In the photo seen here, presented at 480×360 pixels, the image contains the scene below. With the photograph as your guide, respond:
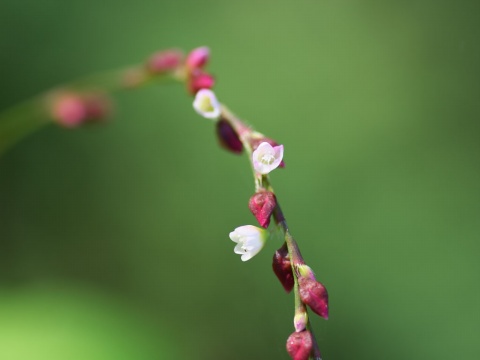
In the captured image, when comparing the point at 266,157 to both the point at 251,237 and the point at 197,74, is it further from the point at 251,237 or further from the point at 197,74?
the point at 197,74

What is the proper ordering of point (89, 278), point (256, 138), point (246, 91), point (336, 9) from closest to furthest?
point (256, 138) < point (89, 278) < point (246, 91) < point (336, 9)

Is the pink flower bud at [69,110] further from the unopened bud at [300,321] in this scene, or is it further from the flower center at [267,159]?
the unopened bud at [300,321]

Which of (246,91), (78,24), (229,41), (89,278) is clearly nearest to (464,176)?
(246,91)

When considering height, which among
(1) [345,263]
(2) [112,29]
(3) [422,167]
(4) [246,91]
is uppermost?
(2) [112,29]

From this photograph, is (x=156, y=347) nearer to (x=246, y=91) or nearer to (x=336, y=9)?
(x=246, y=91)

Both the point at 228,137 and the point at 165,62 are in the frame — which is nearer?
the point at 228,137

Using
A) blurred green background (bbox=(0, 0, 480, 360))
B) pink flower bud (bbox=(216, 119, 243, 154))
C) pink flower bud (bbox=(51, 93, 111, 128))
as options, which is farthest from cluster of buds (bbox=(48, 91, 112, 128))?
blurred green background (bbox=(0, 0, 480, 360))

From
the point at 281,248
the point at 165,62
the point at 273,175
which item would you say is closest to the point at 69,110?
the point at 165,62
